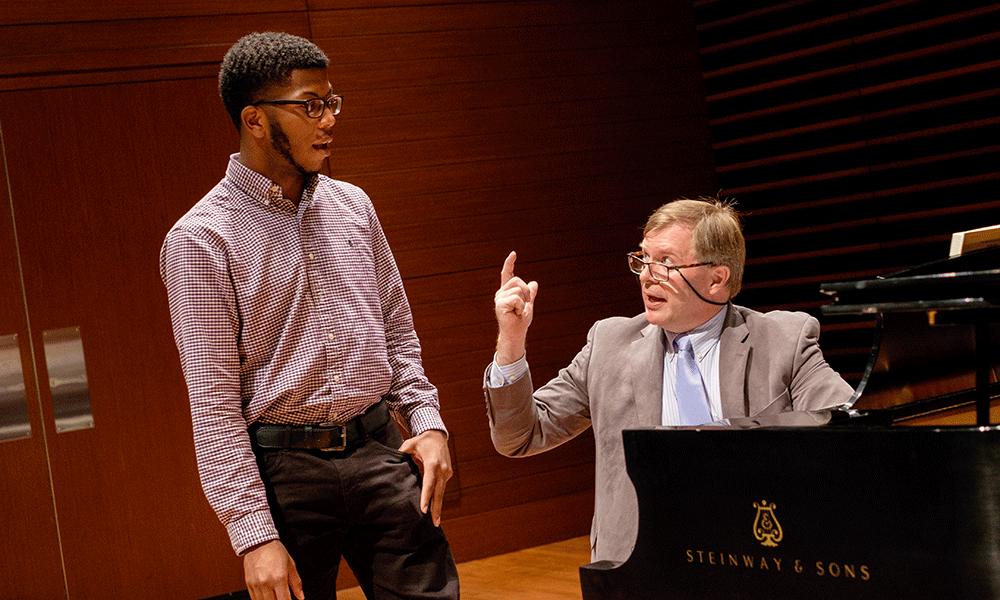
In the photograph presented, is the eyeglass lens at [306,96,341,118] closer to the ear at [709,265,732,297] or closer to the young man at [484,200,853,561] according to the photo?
the young man at [484,200,853,561]

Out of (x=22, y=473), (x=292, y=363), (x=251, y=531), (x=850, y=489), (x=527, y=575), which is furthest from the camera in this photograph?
(x=527, y=575)

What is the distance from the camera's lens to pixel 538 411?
2.73 metres

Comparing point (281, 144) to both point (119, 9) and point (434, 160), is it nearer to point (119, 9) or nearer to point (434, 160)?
point (119, 9)

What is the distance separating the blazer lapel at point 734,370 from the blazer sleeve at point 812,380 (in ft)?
0.34

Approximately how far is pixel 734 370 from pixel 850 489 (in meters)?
0.92

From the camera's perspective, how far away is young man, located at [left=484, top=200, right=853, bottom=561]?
2.49m

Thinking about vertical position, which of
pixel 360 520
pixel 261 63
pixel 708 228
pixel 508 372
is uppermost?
pixel 261 63

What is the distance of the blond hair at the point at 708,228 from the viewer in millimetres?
2608

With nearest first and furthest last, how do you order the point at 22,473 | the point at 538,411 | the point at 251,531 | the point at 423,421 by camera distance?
the point at 251,531 → the point at 423,421 → the point at 538,411 → the point at 22,473

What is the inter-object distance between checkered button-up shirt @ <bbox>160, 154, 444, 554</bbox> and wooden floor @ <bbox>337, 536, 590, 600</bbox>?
2.36 metres

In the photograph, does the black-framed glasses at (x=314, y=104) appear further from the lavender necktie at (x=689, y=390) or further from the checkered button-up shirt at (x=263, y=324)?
the lavender necktie at (x=689, y=390)

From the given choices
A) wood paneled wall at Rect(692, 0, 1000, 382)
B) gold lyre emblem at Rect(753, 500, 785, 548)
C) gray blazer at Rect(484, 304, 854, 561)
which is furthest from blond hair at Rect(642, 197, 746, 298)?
wood paneled wall at Rect(692, 0, 1000, 382)

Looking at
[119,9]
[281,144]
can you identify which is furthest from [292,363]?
[119,9]

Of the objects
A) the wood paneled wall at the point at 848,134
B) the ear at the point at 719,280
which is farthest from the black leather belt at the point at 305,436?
the wood paneled wall at the point at 848,134
